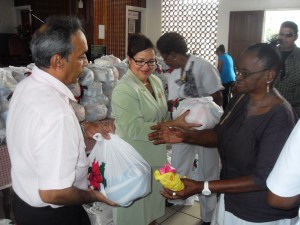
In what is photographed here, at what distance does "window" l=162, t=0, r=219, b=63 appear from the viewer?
25.1 feet

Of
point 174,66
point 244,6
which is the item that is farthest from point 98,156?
point 244,6

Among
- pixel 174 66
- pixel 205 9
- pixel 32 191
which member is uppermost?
pixel 205 9

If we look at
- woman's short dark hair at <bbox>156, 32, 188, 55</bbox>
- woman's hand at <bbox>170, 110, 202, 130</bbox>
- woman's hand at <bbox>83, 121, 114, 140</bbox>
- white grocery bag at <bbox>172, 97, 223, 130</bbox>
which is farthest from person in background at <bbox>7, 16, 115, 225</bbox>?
woman's short dark hair at <bbox>156, 32, 188, 55</bbox>

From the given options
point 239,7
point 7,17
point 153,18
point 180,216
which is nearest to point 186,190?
point 180,216

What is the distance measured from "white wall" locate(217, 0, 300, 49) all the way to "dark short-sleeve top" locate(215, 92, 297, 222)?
6411mm

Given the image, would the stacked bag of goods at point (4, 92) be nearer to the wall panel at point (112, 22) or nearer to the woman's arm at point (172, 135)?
the woman's arm at point (172, 135)

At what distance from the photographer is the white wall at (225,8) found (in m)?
6.72

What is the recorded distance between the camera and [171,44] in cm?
228

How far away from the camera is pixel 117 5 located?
786 cm

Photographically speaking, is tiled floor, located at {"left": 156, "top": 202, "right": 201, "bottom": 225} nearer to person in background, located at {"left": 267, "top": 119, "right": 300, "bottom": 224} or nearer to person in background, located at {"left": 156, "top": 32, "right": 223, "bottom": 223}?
person in background, located at {"left": 156, "top": 32, "right": 223, "bottom": 223}

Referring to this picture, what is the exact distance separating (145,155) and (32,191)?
84 centimetres

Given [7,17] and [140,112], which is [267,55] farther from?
[7,17]

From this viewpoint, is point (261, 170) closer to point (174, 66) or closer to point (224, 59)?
A: point (174, 66)

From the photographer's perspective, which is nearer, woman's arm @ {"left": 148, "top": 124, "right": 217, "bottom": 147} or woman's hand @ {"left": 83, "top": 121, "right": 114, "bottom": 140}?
woman's hand @ {"left": 83, "top": 121, "right": 114, "bottom": 140}
